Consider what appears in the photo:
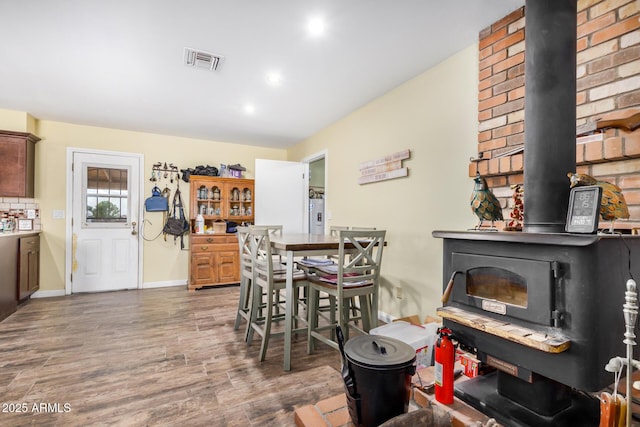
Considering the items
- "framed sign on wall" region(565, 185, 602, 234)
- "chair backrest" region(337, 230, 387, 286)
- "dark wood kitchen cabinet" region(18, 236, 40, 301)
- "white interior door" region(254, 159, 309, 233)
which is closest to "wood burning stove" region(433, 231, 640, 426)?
"framed sign on wall" region(565, 185, 602, 234)

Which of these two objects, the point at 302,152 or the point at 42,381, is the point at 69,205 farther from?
the point at 302,152

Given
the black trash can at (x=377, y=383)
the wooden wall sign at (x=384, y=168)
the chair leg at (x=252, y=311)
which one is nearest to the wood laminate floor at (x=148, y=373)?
the chair leg at (x=252, y=311)

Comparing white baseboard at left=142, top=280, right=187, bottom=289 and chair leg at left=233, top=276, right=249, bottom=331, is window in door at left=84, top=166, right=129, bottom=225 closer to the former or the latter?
white baseboard at left=142, top=280, right=187, bottom=289

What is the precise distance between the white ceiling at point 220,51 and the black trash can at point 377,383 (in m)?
2.00

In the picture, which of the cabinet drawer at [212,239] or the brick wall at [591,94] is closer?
the brick wall at [591,94]

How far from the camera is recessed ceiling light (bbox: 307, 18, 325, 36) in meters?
2.06

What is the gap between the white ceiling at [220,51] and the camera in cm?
195

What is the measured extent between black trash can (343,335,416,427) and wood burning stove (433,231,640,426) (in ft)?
1.16

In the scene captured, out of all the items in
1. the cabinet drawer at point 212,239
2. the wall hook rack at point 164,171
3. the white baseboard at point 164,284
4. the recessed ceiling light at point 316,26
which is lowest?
the white baseboard at point 164,284

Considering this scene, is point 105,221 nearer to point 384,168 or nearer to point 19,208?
point 19,208

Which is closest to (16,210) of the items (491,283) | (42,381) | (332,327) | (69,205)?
(69,205)

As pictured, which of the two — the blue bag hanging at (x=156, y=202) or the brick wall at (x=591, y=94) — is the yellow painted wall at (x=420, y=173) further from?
the blue bag hanging at (x=156, y=202)

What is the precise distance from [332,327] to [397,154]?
1758 millimetres

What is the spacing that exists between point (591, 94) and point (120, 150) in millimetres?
5389
